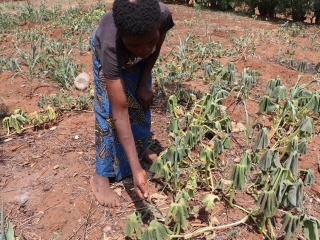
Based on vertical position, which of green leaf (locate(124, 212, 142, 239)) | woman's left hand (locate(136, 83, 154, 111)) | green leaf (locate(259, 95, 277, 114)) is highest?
woman's left hand (locate(136, 83, 154, 111))

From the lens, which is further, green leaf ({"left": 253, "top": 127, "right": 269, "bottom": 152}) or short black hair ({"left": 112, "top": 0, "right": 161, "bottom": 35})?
green leaf ({"left": 253, "top": 127, "right": 269, "bottom": 152})

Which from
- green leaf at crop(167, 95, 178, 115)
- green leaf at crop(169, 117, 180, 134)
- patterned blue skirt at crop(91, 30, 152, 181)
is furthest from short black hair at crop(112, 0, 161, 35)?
green leaf at crop(167, 95, 178, 115)

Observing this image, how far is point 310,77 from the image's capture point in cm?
361

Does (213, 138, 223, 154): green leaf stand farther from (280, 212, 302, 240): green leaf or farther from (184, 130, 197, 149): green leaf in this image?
(280, 212, 302, 240): green leaf

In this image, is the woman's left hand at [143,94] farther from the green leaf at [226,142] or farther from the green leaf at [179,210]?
the green leaf at [179,210]

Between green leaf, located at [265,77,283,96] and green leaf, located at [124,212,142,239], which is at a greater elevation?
green leaf, located at [265,77,283,96]

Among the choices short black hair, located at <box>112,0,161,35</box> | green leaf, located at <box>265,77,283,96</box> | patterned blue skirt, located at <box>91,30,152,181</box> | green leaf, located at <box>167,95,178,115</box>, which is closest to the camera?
short black hair, located at <box>112,0,161,35</box>

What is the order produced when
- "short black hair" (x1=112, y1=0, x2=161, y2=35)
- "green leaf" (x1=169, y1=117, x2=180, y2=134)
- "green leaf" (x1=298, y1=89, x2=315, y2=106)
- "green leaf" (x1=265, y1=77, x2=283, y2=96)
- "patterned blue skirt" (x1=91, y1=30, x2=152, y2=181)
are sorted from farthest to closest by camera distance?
1. "green leaf" (x1=265, y1=77, x2=283, y2=96)
2. "green leaf" (x1=298, y1=89, x2=315, y2=106)
3. "green leaf" (x1=169, y1=117, x2=180, y2=134)
4. "patterned blue skirt" (x1=91, y1=30, x2=152, y2=181)
5. "short black hair" (x1=112, y1=0, x2=161, y2=35)

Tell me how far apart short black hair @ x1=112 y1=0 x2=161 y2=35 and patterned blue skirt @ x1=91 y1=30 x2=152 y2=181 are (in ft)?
1.92

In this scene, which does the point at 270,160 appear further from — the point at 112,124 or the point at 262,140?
the point at 112,124

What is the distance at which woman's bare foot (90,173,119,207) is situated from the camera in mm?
2021

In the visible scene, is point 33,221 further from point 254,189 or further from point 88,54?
point 88,54

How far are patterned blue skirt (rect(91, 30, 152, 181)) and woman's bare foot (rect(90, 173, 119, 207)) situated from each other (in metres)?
0.04

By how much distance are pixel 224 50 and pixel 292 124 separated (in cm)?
205
